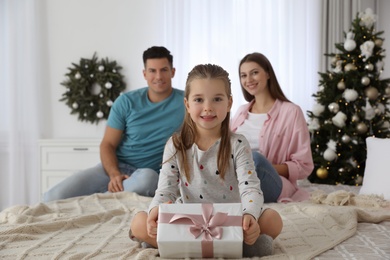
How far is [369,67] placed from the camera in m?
4.01

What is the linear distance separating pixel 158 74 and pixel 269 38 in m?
2.02

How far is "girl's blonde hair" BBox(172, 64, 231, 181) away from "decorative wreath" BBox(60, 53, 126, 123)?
321cm

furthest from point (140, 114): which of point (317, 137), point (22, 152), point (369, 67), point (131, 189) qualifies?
point (22, 152)

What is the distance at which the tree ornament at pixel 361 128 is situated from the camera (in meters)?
3.97

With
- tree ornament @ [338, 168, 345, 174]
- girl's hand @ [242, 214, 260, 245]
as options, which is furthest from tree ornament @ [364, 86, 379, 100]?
girl's hand @ [242, 214, 260, 245]

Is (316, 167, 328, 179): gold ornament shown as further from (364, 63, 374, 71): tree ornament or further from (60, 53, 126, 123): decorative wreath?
(60, 53, 126, 123): decorative wreath

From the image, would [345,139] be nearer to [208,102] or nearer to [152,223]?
[208,102]

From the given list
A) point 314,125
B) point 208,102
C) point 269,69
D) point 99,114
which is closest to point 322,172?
point 314,125

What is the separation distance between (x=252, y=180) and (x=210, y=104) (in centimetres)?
28

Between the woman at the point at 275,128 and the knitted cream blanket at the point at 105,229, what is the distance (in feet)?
1.01

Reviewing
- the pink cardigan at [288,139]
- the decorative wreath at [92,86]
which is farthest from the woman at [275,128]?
the decorative wreath at [92,86]

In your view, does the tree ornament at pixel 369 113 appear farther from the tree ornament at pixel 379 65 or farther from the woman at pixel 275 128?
the woman at pixel 275 128

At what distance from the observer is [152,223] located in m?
1.66

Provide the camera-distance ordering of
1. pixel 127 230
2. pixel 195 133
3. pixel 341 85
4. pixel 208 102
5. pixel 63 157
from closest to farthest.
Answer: pixel 208 102 < pixel 195 133 < pixel 127 230 < pixel 341 85 < pixel 63 157
